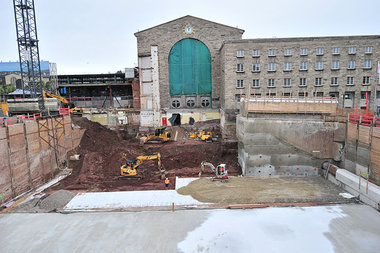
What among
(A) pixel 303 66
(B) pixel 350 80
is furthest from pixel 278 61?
(B) pixel 350 80

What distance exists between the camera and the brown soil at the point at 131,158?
20702 mm

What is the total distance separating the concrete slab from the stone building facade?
19.3 m

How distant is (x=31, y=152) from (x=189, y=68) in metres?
29.6

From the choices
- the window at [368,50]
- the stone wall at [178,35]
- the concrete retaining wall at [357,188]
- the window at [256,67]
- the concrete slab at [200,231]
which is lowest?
the concrete slab at [200,231]

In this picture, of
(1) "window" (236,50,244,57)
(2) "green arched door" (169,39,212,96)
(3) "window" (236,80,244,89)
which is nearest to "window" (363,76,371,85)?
(3) "window" (236,80,244,89)

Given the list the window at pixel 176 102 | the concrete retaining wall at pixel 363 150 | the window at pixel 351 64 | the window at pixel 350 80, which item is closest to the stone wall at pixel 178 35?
the window at pixel 176 102

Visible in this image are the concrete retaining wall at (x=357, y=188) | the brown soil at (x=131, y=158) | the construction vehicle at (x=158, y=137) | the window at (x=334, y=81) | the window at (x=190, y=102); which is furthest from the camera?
the window at (x=190, y=102)

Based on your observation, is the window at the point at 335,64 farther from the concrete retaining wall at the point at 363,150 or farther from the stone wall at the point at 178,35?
the concrete retaining wall at the point at 363,150

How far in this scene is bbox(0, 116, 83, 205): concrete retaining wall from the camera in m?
16.8

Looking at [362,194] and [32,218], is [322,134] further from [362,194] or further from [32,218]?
[32,218]

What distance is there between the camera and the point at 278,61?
3712 cm

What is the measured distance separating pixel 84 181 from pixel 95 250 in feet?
36.6

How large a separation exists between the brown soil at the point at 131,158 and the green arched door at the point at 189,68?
1187 cm

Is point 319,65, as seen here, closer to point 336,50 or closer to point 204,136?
point 336,50
